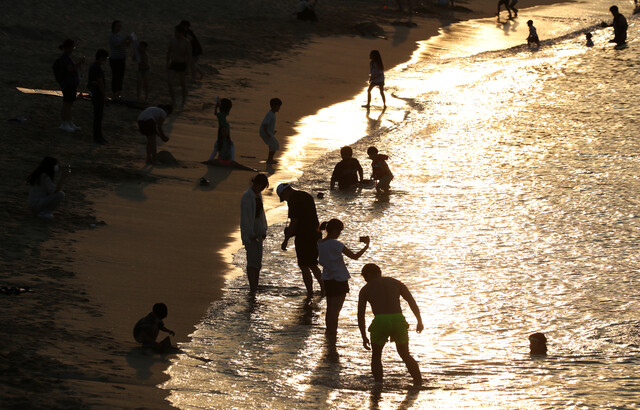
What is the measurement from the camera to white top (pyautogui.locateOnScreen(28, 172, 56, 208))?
42.9 ft

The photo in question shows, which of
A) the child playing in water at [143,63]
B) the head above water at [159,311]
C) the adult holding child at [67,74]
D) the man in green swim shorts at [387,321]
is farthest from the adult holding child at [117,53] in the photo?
the man in green swim shorts at [387,321]

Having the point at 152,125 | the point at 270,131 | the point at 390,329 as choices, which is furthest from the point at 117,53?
the point at 390,329

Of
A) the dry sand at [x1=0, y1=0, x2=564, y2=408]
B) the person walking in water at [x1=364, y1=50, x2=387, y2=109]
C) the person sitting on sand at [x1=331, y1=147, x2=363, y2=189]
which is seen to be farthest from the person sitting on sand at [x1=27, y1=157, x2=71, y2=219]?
the person walking in water at [x1=364, y1=50, x2=387, y2=109]

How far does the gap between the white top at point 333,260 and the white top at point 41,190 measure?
4.60 meters

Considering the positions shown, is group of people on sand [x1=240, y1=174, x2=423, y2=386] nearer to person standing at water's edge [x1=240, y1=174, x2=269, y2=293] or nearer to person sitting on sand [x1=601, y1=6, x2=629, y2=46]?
person standing at water's edge [x1=240, y1=174, x2=269, y2=293]

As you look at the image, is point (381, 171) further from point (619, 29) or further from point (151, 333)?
point (619, 29)

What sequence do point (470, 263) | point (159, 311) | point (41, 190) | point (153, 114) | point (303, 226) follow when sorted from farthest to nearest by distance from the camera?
1. point (153, 114)
2. point (470, 263)
3. point (41, 190)
4. point (303, 226)
5. point (159, 311)

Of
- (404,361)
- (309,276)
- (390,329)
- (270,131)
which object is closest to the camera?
(390,329)

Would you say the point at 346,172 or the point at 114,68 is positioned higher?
the point at 114,68

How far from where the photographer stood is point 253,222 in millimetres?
11492

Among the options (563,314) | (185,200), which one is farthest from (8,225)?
(563,314)

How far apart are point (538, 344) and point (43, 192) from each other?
7.04m

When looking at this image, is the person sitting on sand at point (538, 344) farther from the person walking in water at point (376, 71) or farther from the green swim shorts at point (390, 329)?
the person walking in water at point (376, 71)

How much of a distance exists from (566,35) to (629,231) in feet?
80.0
